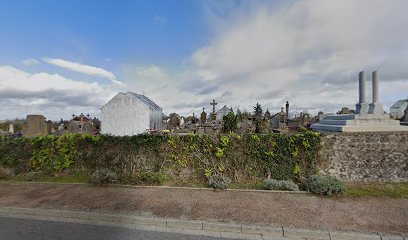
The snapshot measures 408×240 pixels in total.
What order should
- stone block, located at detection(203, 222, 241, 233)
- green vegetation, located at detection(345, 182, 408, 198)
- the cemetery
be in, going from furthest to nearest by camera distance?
the cemetery < green vegetation, located at detection(345, 182, 408, 198) < stone block, located at detection(203, 222, 241, 233)

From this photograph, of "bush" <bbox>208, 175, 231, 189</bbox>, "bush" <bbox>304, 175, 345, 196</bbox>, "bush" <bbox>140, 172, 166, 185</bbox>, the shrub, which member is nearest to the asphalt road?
"bush" <bbox>208, 175, 231, 189</bbox>

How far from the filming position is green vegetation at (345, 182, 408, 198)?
19.6ft

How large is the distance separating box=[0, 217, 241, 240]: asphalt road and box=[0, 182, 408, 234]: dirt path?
0.58 m

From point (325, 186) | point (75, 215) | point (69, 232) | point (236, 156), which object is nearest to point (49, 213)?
point (75, 215)

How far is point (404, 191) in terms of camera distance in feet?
20.7

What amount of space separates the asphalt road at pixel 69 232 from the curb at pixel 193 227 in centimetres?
19

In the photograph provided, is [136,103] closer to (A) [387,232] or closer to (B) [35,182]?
(B) [35,182]

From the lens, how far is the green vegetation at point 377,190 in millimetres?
5965

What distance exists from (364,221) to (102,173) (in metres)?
7.53

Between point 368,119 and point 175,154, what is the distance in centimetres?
769

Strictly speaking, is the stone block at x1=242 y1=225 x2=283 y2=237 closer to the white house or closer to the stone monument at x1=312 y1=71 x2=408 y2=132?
the stone monument at x1=312 y1=71 x2=408 y2=132

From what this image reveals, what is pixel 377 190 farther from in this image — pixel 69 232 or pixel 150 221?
pixel 69 232

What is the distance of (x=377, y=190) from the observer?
643cm

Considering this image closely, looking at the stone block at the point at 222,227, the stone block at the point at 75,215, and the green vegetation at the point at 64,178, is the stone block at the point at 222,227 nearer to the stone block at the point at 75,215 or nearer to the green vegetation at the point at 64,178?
the stone block at the point at 75,215
